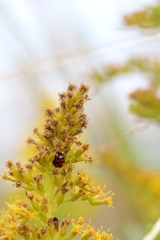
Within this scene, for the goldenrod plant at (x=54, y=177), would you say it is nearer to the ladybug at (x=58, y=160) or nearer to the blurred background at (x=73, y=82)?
the ladybug at (x=58, y=160)

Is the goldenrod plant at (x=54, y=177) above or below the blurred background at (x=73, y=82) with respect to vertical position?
below

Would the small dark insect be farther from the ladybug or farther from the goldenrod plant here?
the ladybug

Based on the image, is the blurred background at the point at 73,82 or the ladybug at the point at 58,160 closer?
the ladybug at the point at 58,160

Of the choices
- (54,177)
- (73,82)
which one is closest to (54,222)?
(54,177)

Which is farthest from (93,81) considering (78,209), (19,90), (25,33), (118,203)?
(19,90)

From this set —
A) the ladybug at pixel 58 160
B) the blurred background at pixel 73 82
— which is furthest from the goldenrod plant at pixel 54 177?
the blurred background at pixel 73 82

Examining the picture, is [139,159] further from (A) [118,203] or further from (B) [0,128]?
(B) [0,128]
